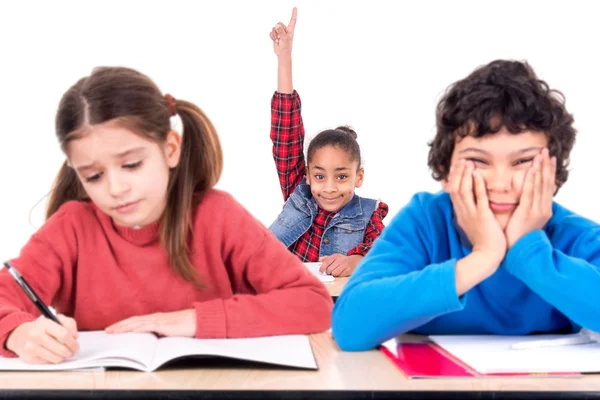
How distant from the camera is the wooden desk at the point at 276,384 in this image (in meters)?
1.09

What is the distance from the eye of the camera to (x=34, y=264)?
4.74ft

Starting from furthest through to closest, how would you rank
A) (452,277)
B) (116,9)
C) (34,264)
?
(116,9), (34,264), (452,277)

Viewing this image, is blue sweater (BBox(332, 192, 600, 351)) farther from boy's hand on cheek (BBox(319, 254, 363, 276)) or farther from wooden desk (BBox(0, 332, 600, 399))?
boy's hand on cheek (BBox(319, 254, 363, 276))

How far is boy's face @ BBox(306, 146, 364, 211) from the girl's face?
5.15ft

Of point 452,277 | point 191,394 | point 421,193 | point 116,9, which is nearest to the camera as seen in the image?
point 191,394

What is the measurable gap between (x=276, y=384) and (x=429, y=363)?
257 millimetres

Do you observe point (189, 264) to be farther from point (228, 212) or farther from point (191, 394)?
point (191, 394)

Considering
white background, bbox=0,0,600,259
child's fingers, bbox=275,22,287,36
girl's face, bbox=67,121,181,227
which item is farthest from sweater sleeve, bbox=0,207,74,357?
white background, bbox=0,0,600,259

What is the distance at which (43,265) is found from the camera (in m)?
1.45

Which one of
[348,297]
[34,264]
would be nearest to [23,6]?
[34,264]

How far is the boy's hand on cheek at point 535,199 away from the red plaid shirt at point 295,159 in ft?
4.99

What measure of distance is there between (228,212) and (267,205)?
2.61 m

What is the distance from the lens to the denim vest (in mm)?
2982

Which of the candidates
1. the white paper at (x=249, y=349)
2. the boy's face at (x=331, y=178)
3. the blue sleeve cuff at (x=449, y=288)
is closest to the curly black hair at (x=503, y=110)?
the blue sleeve cuff at (x=449, y=288)
